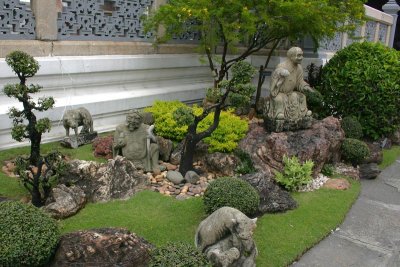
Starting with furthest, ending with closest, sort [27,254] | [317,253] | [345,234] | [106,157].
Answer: [106,157], [345,234], [317,253], [27,254]

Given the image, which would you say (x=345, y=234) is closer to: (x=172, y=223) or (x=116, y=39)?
(x=172, y=223)

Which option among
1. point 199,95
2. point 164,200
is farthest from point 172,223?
point 199,95

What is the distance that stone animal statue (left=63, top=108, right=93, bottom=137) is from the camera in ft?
26.5

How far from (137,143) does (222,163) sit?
5.39ft

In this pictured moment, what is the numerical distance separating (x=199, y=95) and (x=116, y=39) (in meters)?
3.16

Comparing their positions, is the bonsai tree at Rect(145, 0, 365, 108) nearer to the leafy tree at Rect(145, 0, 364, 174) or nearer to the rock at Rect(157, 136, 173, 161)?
the leafy tree at Rect(145, 0, 364, 174)

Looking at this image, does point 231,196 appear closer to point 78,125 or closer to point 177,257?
point 177,257

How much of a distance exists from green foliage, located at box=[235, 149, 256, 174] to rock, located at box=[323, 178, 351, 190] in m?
1.51

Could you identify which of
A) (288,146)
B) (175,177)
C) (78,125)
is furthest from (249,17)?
(78,125)

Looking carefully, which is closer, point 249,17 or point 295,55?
point 249,17

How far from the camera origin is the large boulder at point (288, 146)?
8227 millimetres

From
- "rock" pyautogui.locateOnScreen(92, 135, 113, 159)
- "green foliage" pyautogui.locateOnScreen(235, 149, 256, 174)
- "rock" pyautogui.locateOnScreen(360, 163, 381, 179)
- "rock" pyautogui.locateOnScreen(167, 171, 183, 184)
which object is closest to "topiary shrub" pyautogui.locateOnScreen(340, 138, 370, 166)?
"rock" pyautogui.locateOnScreen(360, 163, 381, 179)

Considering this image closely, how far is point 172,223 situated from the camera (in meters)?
6.10

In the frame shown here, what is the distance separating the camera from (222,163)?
316 inches
